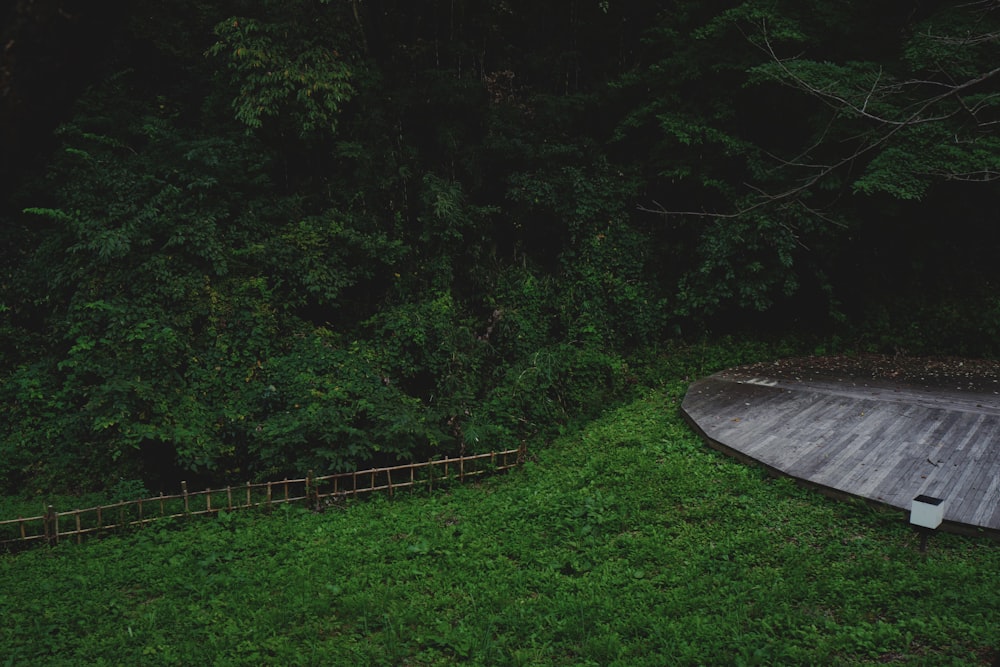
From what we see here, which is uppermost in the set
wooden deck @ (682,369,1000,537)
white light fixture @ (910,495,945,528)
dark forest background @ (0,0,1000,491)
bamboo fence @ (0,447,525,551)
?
dark forest background @ (0,0,1000,491)

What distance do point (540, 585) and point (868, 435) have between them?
4813 mm

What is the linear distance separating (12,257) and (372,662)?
410 inches

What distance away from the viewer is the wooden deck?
6.08 metres

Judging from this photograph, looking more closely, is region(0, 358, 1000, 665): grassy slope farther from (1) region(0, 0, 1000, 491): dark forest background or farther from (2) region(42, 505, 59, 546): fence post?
(1) region(0, 0, 1000, 491): dark forest background

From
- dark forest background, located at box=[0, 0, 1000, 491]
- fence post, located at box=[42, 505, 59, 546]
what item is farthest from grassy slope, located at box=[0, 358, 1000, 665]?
dark forest background, located at box=[0, 0, 1000, 491]

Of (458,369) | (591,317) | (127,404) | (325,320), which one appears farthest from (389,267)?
(127,404)

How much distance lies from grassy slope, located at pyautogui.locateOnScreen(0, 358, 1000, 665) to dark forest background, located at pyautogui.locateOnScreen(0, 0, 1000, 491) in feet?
6.87

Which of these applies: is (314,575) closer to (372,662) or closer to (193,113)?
(372,662)

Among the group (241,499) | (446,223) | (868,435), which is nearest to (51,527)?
(241,499)

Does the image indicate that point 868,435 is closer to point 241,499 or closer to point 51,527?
point 241,499

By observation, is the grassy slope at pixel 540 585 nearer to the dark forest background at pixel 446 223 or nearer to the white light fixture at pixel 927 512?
the white light fixture at pixel 927 512

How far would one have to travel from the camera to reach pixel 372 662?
4.41 m

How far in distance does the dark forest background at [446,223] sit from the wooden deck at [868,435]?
2306mm

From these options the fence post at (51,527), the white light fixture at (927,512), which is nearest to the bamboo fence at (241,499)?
the fence post at (51,527)
